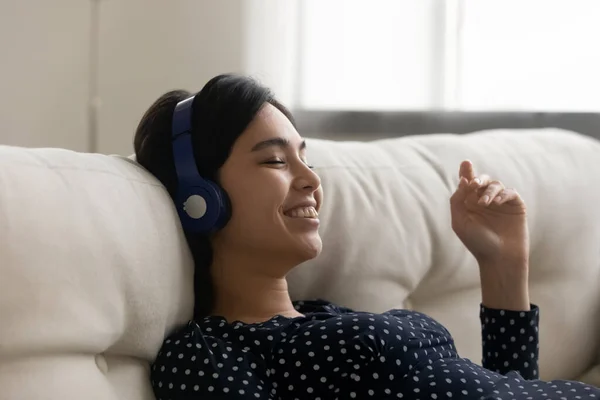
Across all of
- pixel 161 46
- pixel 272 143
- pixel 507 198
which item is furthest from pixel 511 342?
pixel 161 46

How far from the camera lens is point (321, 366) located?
0.98 metres

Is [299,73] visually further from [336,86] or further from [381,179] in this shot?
[381,179]

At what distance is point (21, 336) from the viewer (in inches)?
31.4

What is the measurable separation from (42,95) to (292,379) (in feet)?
4.77

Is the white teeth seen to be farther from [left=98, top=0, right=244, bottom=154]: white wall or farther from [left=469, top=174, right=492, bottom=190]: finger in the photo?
[left=98, top=0, right=244, bottom=154]: white wall

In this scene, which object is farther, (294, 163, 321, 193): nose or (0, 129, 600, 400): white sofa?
(294, 163, 321, 193): nose

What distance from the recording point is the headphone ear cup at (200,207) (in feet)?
3.54

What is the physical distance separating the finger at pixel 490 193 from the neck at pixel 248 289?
350 millimetres

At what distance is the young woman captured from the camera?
0.98 meters

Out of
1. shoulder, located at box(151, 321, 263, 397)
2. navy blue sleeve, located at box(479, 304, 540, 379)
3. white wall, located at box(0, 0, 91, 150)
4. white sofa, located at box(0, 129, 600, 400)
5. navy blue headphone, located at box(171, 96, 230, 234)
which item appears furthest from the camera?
white wall, located at box(0, 0, 91, 150)

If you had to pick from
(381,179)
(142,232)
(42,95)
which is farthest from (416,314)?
(42,95)

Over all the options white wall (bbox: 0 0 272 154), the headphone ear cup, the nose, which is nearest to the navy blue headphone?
Result: the headphone ear cup

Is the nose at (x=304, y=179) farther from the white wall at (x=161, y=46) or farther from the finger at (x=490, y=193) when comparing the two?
the white wall at (x=161, y=46)

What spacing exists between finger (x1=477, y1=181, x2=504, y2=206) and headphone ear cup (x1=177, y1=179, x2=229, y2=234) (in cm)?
43
